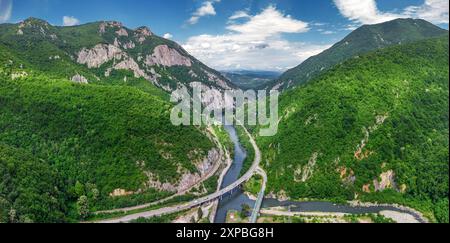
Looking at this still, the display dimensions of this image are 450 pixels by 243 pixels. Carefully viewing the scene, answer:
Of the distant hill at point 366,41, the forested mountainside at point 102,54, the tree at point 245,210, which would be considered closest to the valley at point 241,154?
the tree at point 245,210

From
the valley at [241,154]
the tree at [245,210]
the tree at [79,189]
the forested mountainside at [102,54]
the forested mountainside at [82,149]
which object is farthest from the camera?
the forested mountainside at [102,54]

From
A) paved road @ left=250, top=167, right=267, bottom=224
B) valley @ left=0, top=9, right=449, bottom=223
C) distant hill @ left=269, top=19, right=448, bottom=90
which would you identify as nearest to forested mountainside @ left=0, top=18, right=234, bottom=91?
valley @ left=0, top=9, right=449, bottom=223

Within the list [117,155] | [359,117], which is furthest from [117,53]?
[359,117]

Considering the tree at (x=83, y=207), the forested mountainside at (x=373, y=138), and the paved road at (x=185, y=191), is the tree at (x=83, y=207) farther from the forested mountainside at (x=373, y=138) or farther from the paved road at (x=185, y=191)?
the forested mountainside at (x=373, y=138)

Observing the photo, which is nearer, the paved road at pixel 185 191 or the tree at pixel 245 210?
the tree at pixel 245 210

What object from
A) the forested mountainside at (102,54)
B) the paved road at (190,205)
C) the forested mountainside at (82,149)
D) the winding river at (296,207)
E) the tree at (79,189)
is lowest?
the winding river at (296,207)

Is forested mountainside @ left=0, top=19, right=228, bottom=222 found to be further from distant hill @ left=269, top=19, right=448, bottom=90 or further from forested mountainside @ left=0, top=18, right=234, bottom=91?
distant hill @ left=269, top=19, right=448, bottom=90

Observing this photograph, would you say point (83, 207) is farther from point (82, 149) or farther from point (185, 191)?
point (185, 191)

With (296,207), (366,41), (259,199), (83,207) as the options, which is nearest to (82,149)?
(83,207)
